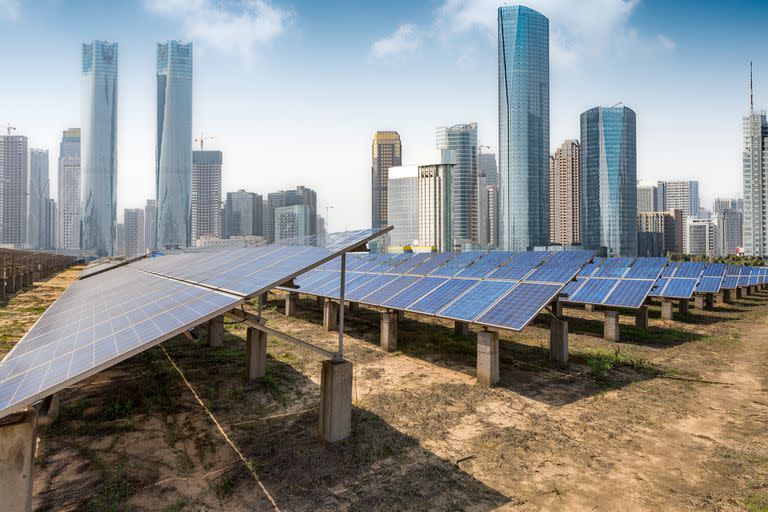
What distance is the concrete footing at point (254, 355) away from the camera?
14.0 m

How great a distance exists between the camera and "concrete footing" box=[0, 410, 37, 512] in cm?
587

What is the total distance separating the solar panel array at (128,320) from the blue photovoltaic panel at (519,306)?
Result: 6179mm

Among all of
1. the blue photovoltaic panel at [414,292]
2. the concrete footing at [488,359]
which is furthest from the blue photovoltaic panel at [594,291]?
the concrete footing at [488,359]

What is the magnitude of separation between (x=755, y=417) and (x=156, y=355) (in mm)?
21236

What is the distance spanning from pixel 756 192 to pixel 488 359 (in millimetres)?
188611

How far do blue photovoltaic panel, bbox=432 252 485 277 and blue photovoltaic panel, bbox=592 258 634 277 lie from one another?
1148 centimetres

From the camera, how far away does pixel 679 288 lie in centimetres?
2855

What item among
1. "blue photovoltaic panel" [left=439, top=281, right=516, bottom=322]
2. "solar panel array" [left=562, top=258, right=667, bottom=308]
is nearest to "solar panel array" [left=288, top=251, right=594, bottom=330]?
"blue photovoltaic panel" [left=439, top=281, right=516, bottom=322]

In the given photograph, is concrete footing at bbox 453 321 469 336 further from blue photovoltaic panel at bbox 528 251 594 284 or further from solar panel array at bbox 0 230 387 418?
solar panel array at bbox 0 230 387 418

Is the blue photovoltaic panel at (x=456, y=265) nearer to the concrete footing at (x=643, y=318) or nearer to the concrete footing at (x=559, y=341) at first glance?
the concrete footing at (x=559, y=341)

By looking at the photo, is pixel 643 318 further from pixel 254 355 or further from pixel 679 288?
pixel 254 355

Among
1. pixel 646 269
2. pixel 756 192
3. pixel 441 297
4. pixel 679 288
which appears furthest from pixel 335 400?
pixel 756 192

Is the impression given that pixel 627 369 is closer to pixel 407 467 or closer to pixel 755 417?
pixel 755 417

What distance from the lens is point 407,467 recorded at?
8648mm
